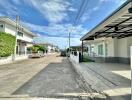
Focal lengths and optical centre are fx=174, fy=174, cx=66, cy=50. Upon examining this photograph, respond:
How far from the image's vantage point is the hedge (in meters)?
24.0

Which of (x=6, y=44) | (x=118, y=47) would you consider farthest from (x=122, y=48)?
(x=6, y=44)

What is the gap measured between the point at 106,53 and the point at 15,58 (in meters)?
15.1

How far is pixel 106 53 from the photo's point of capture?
24391 millimetres

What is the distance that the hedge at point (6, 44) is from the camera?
23970 millimetres

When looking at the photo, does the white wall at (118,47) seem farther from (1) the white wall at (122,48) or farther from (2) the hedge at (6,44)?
(2) the hedge at (6,44)

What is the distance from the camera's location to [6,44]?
998 inches

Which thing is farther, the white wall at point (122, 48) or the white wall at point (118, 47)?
the white wall at point (122, 48)

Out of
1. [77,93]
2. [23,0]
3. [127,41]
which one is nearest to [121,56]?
[127,41]

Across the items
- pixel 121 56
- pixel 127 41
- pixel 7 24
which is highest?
pixel 7 24

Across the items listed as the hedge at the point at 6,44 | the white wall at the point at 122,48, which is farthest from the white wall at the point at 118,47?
the hedge at the point at 6,44

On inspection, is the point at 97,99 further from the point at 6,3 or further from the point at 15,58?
the point at 15,58

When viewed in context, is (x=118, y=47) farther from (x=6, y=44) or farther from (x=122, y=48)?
(x=6, y=44)

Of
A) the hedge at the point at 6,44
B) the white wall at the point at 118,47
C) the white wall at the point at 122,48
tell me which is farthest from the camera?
the hedge at the point at 6,44

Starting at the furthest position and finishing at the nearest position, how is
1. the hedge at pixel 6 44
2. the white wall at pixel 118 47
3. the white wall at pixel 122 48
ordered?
1. the hedge at pixel 6 44
2. the white wall at pixel 122 48
3. the white wall at pixel 118 47
